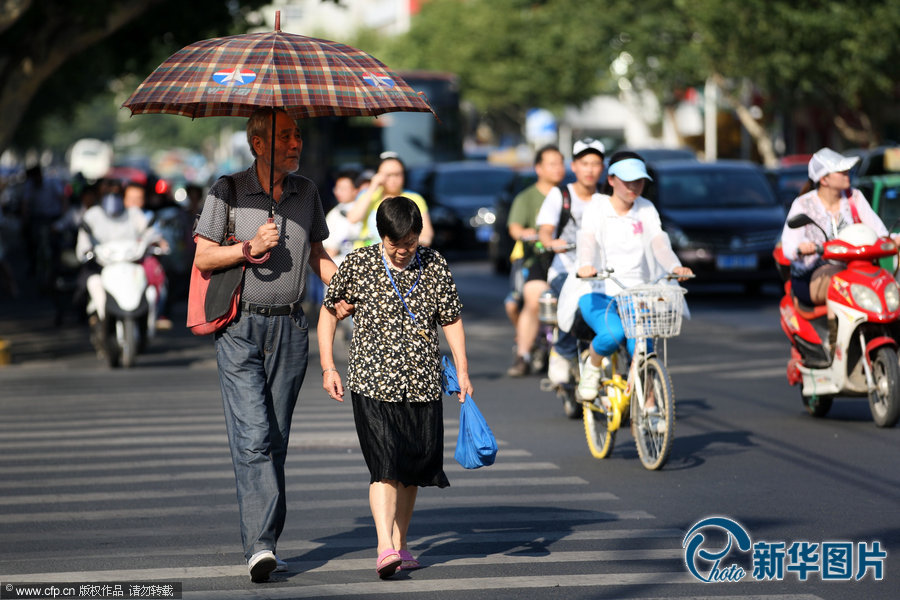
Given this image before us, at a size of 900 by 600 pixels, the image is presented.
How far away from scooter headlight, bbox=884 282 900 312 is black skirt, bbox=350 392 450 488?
4697mm

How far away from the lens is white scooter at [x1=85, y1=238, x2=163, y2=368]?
1534 cm

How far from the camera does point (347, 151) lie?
124 ft

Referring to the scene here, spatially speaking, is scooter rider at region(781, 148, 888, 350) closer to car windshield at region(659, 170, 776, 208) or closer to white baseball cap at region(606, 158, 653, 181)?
white baseball cap at region(606, 158, 653, 181)

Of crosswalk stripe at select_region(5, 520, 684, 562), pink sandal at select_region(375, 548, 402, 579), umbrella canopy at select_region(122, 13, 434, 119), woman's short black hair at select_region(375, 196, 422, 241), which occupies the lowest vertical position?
crosswalk stripe at select_region(5, 520, 684, 562)

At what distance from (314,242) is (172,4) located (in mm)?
17577

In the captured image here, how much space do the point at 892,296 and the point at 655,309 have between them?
2.27 m

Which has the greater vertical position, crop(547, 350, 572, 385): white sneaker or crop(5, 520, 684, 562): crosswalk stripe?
crop(547, 350, 572, 385): white sneaker

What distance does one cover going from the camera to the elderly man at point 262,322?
6.46 metres

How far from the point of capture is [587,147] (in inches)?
423

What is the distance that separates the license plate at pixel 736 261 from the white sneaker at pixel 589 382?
1233cm

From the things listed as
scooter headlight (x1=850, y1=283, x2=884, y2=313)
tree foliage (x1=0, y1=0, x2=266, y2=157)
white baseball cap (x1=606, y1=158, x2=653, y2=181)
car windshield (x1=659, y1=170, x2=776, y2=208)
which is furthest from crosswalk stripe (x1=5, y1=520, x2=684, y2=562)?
car windshield (x1=659, y1=170, x2=776, y2=208)

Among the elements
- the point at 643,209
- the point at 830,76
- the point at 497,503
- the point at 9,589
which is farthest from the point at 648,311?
the point at 830,76

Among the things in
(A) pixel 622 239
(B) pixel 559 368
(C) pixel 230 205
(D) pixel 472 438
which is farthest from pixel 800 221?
(C) pixel 230 205

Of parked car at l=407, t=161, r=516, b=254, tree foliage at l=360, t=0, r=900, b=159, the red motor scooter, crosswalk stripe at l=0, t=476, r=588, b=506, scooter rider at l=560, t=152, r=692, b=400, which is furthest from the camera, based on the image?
tree foliage at l=360, t=0, r=900, b=159
